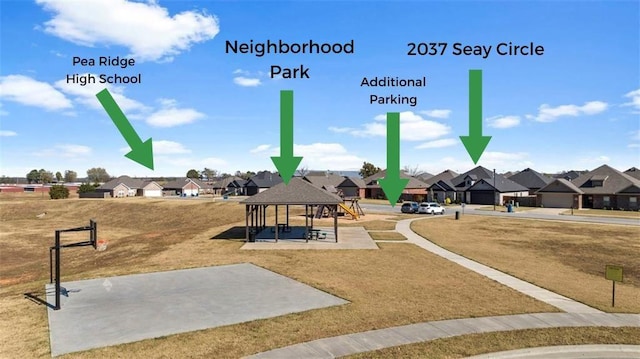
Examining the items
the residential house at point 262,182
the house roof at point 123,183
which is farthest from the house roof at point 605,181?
the house roof at point 123,183

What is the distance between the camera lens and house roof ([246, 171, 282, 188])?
95.0 m

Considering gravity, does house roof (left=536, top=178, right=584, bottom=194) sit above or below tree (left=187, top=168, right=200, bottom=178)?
below

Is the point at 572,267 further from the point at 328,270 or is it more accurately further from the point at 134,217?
the point at 134,217

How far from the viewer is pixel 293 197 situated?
28.5 m

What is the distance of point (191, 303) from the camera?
1497cm

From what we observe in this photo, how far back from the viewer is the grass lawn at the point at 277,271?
11344 millimetres

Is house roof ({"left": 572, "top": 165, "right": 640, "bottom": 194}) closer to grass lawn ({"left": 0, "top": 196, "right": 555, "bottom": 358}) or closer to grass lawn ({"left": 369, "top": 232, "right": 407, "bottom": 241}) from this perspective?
grass lawn ({"left": 0, "top": 196, "right": 555, "bottom": 358})

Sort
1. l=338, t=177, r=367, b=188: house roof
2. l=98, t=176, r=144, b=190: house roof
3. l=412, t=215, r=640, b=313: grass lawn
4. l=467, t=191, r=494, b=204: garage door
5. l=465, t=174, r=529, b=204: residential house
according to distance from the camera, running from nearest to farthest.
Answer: l=412, t=215, r=640, b=313: grass lawn → l=465, t=174, r=529, b=204: residential house → l=467, t=191, r=494, b=204: garage door → l=338, t=177, r=367, b=188: house roof → l=98, t=176, r=144, b=190: house roof

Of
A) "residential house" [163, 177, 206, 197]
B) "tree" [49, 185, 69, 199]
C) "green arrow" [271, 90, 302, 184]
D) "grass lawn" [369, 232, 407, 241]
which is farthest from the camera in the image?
"residential house" [163, 177, 206, 197]

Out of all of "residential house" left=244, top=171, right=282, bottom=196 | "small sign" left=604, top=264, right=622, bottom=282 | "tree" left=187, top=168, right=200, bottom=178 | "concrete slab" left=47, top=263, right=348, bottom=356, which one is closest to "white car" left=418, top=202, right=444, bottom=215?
"concrete slab" left=47, top=263, right=348, bottom=356

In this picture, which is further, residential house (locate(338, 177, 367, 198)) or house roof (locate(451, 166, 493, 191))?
residential house (locate(338, 177, 367, 198))

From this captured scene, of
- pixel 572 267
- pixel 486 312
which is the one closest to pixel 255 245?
pixel 486 312

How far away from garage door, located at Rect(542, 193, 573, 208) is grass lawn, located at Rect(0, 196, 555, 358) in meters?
38.1

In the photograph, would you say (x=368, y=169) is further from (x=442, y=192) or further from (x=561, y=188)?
(x=561, y=188)
